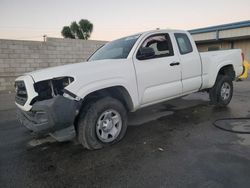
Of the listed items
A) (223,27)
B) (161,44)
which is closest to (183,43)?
(161,44)

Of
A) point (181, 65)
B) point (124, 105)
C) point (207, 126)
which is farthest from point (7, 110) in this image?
point (207, 126)

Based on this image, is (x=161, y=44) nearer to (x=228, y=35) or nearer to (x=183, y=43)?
(x=183, y=43)

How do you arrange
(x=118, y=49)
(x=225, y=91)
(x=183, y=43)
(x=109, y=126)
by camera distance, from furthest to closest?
(x=225, y=91)
(x=183, y=43)
(x=118, y=49)
(x=109, y=126)

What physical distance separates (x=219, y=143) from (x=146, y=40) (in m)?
2.43

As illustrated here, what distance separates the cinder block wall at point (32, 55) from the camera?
10281 millimetres

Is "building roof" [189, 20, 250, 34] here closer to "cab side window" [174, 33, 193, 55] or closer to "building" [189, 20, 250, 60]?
"building" [189, 20, 250, 60]

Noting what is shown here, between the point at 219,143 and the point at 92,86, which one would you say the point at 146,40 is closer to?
the point at 92,86

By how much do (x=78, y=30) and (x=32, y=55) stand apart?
33.6 meters

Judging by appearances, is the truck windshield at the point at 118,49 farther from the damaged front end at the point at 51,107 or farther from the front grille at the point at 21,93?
the front grille at the point at 21,93

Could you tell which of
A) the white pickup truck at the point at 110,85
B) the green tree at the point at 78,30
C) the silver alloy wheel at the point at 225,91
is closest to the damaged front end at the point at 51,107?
the white pickup truck at the point at 110,85

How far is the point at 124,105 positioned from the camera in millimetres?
3971

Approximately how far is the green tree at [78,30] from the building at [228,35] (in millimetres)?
26055

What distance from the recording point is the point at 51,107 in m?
2.87

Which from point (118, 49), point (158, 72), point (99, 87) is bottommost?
point (99, 87)
